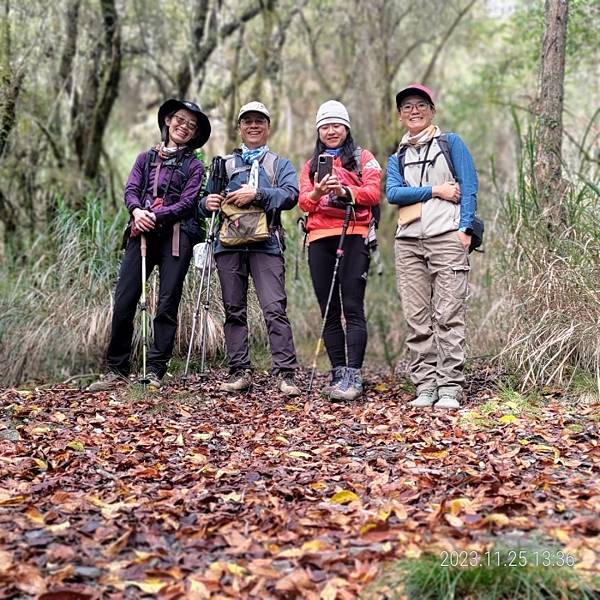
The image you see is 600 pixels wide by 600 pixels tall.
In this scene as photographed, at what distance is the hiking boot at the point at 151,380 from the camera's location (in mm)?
5737

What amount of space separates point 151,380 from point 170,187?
1365 millimetres

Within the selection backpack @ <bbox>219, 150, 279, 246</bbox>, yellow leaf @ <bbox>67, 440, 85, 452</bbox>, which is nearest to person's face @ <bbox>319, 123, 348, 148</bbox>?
backpack @ <bbox>219, 150, 279, 246</bbox>

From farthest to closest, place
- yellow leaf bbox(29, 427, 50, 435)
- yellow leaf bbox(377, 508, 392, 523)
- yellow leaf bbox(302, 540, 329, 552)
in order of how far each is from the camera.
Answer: yellow leaf bbox(29, 427, 50, 435) → yellow leaf bbox(377, 508, 392, 523) → yellow leaf bbox(302, 540, 329, 552)

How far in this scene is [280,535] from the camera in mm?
3109

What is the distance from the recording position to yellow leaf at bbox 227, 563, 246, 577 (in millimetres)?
2809

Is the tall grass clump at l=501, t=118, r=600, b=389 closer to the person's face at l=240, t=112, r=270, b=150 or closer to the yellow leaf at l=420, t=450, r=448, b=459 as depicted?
the yellow leaf at l=420, t=450, r=448, b=459

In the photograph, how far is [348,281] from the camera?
18.4 ft

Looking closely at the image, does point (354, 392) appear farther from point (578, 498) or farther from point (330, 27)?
point (330, 27)

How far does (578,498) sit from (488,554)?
0.79m

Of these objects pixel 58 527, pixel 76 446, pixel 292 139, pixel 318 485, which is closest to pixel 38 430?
pixel 76 446

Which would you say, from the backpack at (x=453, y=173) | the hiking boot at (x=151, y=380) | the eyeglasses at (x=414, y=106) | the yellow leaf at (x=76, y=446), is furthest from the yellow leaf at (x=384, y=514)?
the eyeglasses at (x=414, y=106)

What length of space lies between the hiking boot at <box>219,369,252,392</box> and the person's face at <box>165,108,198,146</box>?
66.2 inches

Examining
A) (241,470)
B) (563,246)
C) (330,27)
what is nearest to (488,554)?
(241,470)

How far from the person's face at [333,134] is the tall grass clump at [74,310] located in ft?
6.67
